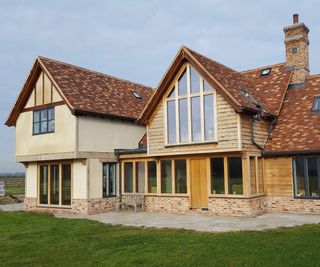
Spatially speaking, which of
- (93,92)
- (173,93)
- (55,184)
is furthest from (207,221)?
(93,92)

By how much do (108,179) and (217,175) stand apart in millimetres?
6114

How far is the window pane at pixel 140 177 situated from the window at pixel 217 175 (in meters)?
4.35

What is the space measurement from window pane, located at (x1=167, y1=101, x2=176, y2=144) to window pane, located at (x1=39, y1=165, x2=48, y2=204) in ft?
24.3

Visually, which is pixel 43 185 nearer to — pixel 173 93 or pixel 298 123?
pixel 173 93

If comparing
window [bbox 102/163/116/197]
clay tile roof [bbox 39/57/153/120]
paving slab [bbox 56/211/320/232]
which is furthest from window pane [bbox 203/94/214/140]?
window [bbox 102/163/116/197]

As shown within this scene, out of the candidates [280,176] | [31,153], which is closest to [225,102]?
[280,176]

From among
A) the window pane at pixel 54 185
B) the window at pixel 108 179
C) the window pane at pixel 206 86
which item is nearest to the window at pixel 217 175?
the window pane at pixel 206 86

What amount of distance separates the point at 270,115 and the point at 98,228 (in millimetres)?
9700

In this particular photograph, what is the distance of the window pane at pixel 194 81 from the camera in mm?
17797

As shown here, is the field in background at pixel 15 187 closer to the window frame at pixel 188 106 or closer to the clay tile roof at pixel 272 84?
the window frame at pixel 188 106

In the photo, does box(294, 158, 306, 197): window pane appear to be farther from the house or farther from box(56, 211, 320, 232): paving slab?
box(56, 211, 320, 232): paving slab

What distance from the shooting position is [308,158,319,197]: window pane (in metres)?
16.7

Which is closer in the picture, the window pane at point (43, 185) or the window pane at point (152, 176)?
the window pane at point (152, 176)

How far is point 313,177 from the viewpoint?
16.8m
